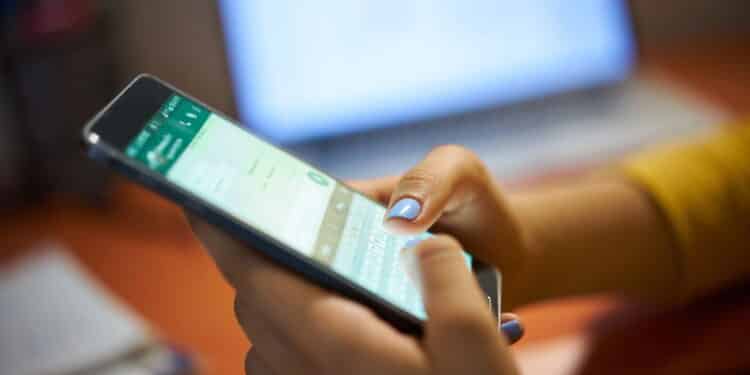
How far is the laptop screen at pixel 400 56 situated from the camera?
703 millimetres

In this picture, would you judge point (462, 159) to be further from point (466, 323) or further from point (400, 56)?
point (400, 56)

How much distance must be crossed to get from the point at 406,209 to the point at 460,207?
86 mm

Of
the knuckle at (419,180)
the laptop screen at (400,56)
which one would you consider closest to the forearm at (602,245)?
the knuckle at (419,180)

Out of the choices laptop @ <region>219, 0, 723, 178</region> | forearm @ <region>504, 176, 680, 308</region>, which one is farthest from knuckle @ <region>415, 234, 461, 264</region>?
laptop @ <region>219, 0, 723, 178</region>

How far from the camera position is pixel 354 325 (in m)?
0.27

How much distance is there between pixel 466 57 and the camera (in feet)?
2.50

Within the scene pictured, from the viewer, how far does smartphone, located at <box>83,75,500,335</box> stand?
281 mm

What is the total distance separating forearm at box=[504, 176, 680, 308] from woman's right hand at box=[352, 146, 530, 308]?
0.10 ft

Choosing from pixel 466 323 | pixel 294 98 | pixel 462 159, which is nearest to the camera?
pixel 466 323

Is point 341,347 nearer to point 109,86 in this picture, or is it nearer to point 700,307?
point 700,307

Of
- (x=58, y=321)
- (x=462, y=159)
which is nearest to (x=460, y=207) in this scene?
(x=462, y=159)

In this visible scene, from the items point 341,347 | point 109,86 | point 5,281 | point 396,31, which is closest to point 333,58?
point 396,31

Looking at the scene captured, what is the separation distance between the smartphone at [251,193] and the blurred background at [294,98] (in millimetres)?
251

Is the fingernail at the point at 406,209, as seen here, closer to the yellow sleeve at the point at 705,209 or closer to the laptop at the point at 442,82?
the yellow sleeve at the point at 705,209
